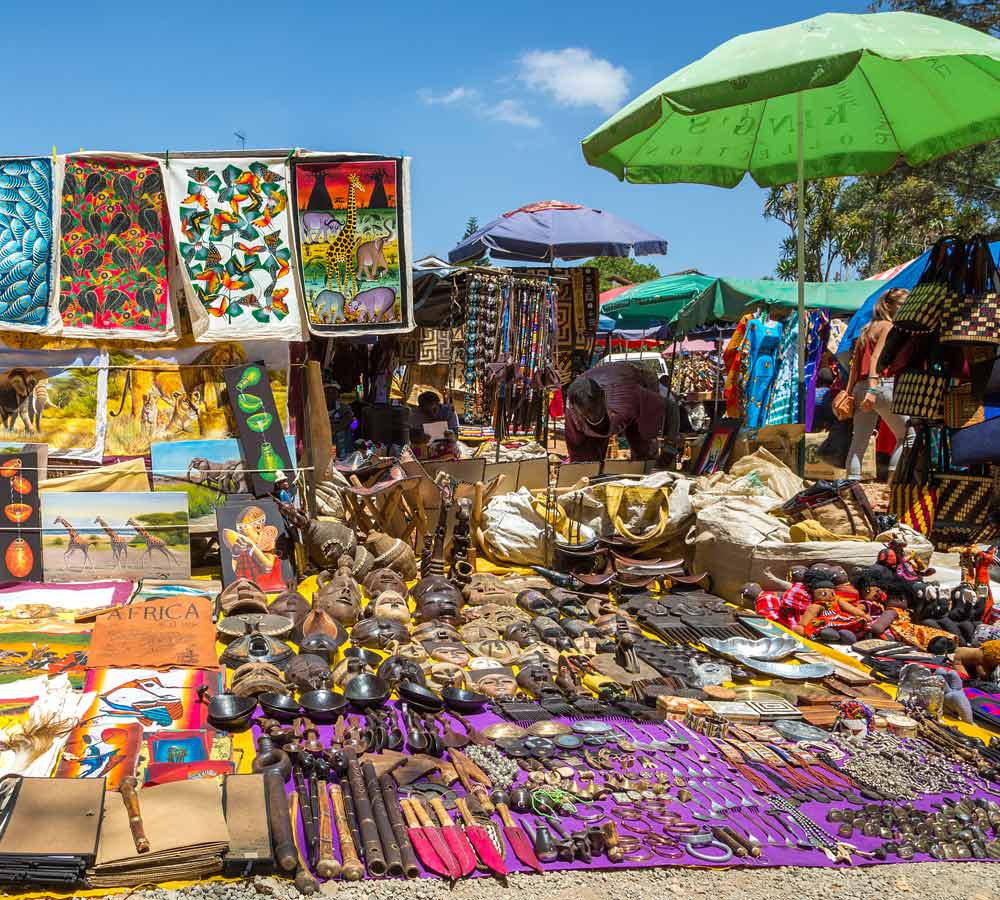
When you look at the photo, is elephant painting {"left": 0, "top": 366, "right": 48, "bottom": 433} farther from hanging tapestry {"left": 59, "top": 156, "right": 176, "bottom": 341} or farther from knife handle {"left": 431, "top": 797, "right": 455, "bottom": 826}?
knife handle {"left": 431, "top": 797, "right": 455, "bottom": 826}

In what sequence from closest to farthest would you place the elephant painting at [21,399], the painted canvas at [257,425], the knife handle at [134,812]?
1. the knife handle at [134,812]
2. the elephant painting at [21,399]
3. the painted canvas at [257,425]

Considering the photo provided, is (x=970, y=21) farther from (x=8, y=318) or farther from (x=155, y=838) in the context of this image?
(x=155, y=838)

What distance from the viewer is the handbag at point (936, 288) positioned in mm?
5898

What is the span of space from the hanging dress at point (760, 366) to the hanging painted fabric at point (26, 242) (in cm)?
587

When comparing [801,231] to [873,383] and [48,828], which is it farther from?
[48,828]

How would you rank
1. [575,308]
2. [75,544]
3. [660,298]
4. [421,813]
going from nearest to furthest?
[421,813]
[75,544]
[575,308]
[660,298]

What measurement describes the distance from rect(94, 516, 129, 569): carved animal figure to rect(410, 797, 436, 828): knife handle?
10.6 feet

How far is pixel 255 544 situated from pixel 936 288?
4701 mm

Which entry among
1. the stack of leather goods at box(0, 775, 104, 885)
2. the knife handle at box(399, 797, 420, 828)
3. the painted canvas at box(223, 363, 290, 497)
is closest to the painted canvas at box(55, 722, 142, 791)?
the stack of leather goods at box(0, 775, 104, 885)

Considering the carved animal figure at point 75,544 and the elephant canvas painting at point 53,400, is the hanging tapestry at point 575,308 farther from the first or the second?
the carved animal figure at point 75,544

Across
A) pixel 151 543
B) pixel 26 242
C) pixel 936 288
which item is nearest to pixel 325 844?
pixel 151 543

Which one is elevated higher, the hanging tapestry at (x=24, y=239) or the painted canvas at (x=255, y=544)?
the hanging tapestry at (x=24, y=239)

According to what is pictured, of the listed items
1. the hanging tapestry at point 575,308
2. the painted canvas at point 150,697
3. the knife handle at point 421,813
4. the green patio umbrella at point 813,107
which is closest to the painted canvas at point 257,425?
the painted canvas at point 150,697

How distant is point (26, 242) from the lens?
18.8 feet
